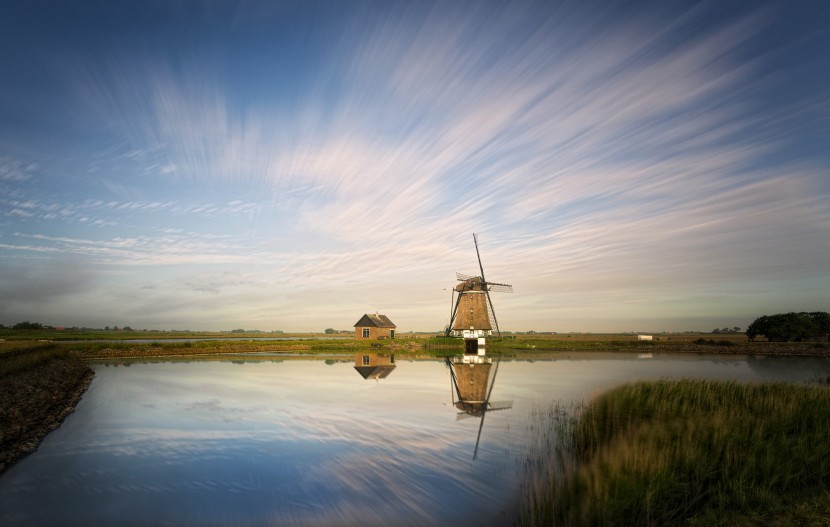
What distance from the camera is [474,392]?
2508 centimetres

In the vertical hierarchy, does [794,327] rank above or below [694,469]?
above

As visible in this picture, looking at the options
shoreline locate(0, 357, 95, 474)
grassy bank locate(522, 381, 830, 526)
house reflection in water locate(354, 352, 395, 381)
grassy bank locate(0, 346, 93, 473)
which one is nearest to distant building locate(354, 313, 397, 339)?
house reflection in water locate(354, 352, 395, 381)

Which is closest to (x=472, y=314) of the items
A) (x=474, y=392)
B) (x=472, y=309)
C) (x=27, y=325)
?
(x=472, y=309)

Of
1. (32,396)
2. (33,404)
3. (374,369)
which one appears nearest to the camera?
(33,404)

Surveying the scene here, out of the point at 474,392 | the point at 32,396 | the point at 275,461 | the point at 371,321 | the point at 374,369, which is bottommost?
the point at 275,461

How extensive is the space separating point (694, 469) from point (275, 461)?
413 inches

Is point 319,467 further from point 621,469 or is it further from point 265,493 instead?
point 621,469

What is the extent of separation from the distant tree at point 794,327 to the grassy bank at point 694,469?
255 ft

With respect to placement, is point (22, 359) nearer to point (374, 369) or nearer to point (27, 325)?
point (374, 369)

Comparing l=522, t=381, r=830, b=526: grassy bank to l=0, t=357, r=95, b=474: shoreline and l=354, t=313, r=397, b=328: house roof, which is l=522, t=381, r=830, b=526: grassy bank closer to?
l=0, t=357, r=95, b=474: shoreline

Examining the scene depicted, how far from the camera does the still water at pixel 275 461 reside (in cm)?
925

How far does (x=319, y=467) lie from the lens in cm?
1215

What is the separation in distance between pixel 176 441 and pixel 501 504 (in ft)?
36.6

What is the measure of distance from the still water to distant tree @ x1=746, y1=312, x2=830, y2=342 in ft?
239
